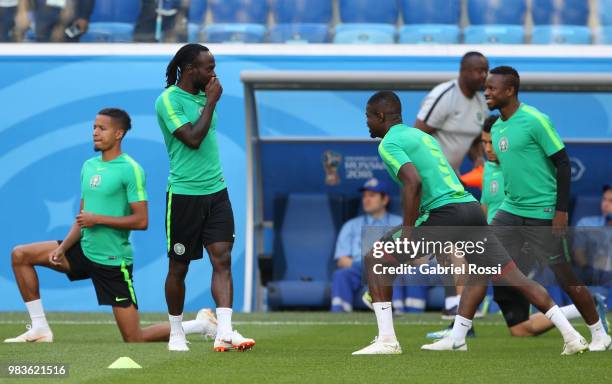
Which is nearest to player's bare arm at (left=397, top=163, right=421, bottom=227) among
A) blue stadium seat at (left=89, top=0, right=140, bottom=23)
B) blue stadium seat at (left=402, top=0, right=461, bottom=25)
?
blue stadium seat at (left=402, top=0, right=461, bottom=25)

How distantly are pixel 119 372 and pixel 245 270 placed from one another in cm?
770

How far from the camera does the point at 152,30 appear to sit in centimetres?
1521

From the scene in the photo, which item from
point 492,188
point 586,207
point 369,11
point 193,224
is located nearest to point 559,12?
point 369,11

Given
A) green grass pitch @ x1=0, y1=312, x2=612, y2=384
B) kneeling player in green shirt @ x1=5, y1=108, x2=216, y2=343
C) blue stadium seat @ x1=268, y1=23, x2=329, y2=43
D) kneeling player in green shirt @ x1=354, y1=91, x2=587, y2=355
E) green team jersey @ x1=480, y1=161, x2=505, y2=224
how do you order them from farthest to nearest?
blue stadium seat @ x1=268, y1=23, x2=329, y2=43 → green team jersey @ x1=480, y1=161, x2=505, y2=224 → kneeling player in green shirt @ x1=5, y1=108, x2=216, y2=343 → kneeling player in green shirt @ x1=354, y1=91, x2=587, y2=355 → green grass pitch @ x1=0, y1=312, x2=612, y2=384

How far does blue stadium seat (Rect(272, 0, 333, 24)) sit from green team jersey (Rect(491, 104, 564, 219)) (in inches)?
294

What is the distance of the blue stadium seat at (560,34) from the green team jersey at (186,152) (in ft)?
26.3

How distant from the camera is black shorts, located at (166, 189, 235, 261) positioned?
7.80 m

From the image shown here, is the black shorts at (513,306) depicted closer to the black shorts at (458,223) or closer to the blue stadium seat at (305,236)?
the black shorts at (458,223)

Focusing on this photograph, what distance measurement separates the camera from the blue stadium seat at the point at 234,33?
602 inches

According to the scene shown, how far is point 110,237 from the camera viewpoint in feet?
29.2

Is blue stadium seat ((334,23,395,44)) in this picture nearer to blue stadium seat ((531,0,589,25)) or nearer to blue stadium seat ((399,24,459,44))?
blue stadium seat ((399,24,459,44))

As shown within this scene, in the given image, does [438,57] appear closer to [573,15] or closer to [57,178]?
[573,15]

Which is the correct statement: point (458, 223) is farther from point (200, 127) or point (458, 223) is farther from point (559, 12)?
point (559, 12)

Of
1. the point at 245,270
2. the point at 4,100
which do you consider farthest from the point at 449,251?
the point at 4,100
